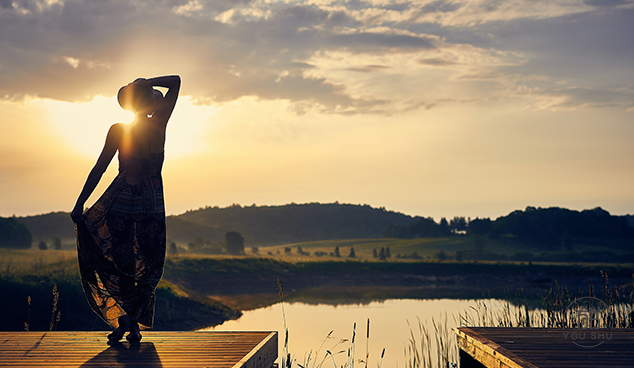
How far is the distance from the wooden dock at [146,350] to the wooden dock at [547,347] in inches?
77.5

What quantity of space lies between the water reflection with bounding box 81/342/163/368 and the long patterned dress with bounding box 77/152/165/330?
0.41 m

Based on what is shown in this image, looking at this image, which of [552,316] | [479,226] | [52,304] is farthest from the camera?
[479,226]

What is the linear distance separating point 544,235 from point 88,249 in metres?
103

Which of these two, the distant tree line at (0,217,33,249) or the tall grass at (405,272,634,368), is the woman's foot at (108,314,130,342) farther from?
the distant tree line at (0,217,33,249)

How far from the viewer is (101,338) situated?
505 cm

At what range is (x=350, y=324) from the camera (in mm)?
19328

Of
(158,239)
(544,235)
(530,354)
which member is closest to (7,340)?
(158,239)

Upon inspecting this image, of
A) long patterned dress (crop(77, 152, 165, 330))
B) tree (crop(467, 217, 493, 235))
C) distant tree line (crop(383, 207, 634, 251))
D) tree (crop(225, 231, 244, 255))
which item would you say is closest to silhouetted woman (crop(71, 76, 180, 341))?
long patterned dress (crop(77, 152, 165, 330))

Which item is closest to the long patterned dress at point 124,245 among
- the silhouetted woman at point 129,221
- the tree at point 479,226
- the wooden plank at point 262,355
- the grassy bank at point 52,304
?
the silhouetted woman at point 129,221

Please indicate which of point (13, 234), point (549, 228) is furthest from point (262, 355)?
point (549, 228)

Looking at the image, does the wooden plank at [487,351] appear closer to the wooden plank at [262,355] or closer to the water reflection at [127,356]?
the wooden plank at [262,355]

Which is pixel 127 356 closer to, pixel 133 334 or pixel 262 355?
pixel 133 334

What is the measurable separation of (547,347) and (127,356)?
11.7 ft

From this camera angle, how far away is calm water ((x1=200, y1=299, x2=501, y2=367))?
1323 centimetres
